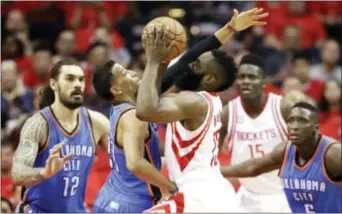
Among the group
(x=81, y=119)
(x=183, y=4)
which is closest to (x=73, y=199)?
(x=81, y=119)

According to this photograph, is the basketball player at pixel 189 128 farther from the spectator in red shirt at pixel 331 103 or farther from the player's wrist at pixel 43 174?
the spectator in red shirt at pixel 331 103

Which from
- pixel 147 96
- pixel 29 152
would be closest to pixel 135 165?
pixel 147 96

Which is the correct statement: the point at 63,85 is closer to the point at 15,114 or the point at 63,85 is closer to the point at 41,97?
the point at 41,97

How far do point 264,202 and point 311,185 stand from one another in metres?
1.48

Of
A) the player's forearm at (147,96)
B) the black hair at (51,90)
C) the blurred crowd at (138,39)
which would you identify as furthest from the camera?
the blurred crowd at (138,39)

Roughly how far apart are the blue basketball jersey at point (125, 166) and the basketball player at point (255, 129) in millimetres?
2343

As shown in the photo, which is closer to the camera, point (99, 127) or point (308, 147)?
point (308, 147)

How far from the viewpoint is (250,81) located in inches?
411

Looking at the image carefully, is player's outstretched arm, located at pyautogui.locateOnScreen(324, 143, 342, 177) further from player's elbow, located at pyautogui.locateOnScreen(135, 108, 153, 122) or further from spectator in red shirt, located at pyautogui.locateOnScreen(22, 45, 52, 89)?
spectator in red shirt, located at pyautogui.locateOnScreen(22, 45, 52, 89)

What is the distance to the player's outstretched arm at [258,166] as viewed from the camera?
929 centimetres

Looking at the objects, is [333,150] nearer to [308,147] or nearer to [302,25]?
[308,147]

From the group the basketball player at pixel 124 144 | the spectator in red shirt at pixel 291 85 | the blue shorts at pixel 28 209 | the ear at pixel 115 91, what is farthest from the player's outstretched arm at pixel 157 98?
the spectator in red shirt at pixel 291 85

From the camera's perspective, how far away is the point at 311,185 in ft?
29.7

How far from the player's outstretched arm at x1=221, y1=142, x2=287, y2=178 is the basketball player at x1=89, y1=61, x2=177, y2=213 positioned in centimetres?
121
